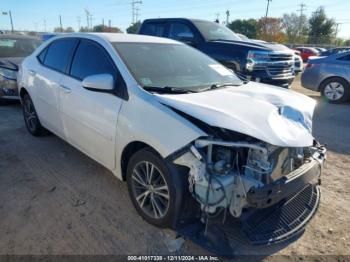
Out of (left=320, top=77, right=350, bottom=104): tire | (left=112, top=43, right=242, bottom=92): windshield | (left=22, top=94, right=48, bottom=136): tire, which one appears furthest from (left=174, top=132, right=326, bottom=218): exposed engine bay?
(left=320, top=77, right=350, bottom=104): tire

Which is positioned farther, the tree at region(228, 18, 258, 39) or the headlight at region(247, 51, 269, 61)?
the tree at region(228, 18, 258, 39)

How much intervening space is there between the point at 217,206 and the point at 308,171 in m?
0.89

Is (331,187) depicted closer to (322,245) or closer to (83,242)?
(322,245)

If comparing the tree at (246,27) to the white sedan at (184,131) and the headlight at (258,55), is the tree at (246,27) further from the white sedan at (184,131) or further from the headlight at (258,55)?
the white sedan at (184,131)

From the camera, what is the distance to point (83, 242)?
275 cm

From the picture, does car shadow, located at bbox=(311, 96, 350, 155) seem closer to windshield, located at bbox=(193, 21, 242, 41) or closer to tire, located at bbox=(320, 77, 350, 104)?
tire, located at bbox=(320, 77, 350, 104)

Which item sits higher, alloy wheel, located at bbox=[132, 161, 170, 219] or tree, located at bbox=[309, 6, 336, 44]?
tree, located at bbox=[309, 6, 336, 44]

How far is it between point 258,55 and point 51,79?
4.83 metres

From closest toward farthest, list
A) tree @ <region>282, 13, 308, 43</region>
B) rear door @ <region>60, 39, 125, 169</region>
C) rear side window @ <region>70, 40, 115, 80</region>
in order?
rear door @ <region>60, 39, 125, 169</region>
rear side window @ <region>70, 40, 115, 80</region>
tree @ <region>282, 13, 308, 43</region>

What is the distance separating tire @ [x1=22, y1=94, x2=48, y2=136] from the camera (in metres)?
5.11

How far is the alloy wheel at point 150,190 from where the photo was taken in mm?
2816

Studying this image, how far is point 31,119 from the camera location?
527cm

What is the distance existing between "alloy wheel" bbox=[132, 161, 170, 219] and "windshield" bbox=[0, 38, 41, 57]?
670cm

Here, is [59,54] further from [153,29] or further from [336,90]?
[336,90]
